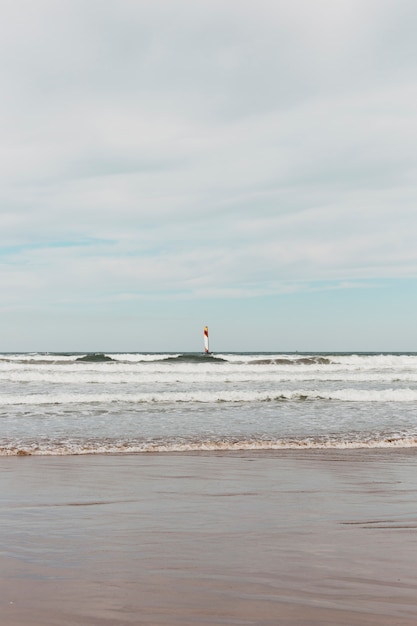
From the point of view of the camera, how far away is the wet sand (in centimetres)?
309

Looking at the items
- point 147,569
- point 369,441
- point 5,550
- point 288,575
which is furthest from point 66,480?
point 369,441

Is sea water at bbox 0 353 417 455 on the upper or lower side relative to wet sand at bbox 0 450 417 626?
lower

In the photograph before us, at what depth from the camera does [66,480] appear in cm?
686

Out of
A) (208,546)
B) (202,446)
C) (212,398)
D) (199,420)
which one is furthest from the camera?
(212,398)

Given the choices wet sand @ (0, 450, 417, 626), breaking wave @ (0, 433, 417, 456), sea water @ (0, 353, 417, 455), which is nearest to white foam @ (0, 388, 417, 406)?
sea water @ (0, 353, 417, 455)

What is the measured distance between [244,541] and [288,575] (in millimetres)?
792

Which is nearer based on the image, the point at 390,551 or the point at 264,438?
the point at 390,551

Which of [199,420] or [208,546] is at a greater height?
[208,546]

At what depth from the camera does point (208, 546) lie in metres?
4.24

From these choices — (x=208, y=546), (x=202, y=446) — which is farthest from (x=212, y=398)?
(x=208, y=546)

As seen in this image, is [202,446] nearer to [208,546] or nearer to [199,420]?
[199,420]

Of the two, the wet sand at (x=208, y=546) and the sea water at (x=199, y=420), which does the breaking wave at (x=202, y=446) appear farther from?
the wet sand at (x=208, y=546)

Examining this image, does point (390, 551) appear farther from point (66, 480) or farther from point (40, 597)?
point (66, 480)

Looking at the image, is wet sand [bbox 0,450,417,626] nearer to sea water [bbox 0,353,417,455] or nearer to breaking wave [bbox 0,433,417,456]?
breaking wave [bbox 0,433,417,456]
